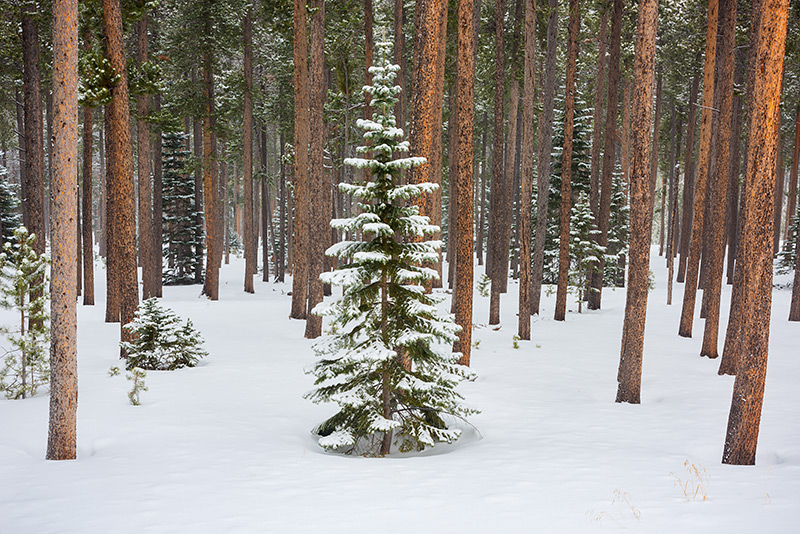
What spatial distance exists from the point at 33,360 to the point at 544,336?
13.1 meters

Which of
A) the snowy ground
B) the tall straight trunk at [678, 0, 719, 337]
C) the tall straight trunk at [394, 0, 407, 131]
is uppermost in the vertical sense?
the tall straight trunk at [394, 0, 407, 131]

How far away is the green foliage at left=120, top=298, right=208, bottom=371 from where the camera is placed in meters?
11.8

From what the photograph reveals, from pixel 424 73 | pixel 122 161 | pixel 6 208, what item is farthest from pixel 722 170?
pixel 6 208

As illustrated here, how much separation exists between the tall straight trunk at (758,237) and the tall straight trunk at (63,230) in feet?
25.6

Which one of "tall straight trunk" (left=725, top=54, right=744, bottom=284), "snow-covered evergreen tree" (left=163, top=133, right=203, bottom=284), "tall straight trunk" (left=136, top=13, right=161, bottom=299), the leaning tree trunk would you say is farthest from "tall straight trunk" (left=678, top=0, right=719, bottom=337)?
"snow-covered evergreen tree" (left=163, top=133, right=203, bottom=284)

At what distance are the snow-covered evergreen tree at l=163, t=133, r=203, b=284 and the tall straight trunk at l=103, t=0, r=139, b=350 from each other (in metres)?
18.2

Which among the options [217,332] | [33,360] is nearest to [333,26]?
[217,332]

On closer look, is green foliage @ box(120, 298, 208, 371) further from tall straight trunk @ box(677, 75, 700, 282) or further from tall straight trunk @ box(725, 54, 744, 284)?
tall straight trunk @ box(677, 75, 700, 282)

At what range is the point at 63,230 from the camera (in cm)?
639

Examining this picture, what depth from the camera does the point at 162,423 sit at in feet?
27.3

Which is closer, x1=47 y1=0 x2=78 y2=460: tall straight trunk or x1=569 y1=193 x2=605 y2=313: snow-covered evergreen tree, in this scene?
x1=47 y1=0 x2=78 y2=460: tall straight trunk

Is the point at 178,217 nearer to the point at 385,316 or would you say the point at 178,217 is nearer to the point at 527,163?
the point at 527,163

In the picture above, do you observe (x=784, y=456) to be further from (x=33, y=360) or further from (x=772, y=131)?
(x=33, y=360)

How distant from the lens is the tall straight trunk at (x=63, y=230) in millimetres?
6379
